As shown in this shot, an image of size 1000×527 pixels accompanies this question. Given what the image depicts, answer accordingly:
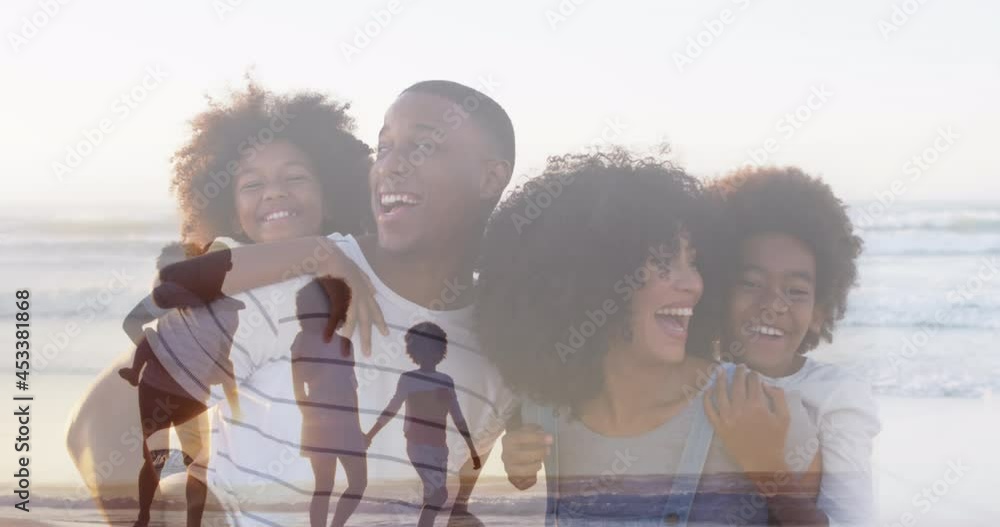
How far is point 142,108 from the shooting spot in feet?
11.8

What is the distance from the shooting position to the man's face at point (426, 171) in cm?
309

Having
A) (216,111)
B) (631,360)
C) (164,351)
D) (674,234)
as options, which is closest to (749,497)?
(631,360)

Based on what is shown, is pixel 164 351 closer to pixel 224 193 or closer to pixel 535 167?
pixel 224 193

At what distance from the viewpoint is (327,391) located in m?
3.22

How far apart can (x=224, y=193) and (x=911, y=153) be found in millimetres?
2199

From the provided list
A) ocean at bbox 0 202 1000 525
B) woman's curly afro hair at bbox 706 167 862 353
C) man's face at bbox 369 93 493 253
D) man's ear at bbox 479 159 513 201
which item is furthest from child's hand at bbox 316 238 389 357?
woman's curly afro hair at bbox 706 167 862 353

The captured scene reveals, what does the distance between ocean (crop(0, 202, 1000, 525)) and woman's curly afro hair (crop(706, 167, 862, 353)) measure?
29cm

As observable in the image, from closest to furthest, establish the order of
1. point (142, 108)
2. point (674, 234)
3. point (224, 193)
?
point (674, 234)
point (224, 193)
point (142, 108)

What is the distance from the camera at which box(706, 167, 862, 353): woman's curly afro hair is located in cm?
307

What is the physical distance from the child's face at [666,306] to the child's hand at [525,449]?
37cm
